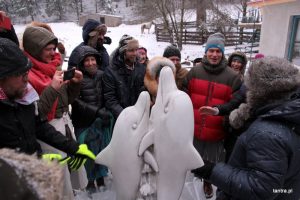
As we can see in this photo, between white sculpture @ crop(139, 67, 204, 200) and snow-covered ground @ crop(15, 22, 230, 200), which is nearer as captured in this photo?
white sculpture @ crop(139, 67, 204, 200)

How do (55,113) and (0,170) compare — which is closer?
(0,170)

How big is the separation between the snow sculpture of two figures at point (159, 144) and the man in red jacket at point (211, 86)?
3.70 ft

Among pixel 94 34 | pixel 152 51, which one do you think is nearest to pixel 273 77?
pixel 94 34

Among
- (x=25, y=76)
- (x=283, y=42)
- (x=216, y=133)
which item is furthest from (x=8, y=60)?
(x=283, y=42)

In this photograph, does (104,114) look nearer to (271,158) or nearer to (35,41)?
(35,41)

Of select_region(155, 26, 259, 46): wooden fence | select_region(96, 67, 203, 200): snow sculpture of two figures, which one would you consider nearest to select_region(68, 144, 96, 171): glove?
select_region(96, 67, 203, 200): snow sculpture of two figures

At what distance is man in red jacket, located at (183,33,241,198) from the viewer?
2818 mm

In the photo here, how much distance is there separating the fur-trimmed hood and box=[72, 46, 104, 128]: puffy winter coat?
5.71 feet

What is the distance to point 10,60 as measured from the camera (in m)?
1.49

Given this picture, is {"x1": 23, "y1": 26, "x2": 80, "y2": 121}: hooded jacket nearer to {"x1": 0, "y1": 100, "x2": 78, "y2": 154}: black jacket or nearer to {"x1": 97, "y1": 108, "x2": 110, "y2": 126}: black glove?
{"x1": 0, "y1": 100, "x2": 78, "y2": 154}: black jacket

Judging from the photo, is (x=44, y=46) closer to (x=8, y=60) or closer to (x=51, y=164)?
(x=8, y=60)

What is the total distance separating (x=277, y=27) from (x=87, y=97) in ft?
23.2

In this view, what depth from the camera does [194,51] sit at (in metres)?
17.7

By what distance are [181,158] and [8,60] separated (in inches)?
46.9
